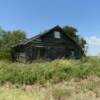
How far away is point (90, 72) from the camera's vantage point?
18.7m

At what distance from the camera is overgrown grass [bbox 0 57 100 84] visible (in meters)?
15.8

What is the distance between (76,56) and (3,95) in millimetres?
31253

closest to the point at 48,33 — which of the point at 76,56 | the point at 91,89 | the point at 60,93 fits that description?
the point at 76,56

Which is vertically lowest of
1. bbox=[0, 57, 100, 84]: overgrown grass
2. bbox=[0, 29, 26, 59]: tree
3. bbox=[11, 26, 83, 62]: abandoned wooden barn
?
bbox=[0, 57, 100, 84]: overgrown grass

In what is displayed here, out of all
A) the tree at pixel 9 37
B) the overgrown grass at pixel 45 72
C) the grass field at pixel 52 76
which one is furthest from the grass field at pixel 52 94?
the tree at pixel 9 37

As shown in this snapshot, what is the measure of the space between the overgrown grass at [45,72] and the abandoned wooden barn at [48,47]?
684 inches

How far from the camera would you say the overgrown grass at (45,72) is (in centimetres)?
1585

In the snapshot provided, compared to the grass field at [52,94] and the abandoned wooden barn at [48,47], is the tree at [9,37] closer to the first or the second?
the abandoned wooden barn at [48,47]

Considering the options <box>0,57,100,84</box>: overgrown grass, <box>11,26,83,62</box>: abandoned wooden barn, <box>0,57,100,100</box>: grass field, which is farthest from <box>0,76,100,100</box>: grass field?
<box>11,26,83,62</box>: abandoned wooden barn

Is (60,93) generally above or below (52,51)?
below

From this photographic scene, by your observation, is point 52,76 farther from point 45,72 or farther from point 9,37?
point 9,37

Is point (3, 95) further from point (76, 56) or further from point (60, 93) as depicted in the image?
point (76, 56)

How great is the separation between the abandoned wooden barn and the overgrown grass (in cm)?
1737

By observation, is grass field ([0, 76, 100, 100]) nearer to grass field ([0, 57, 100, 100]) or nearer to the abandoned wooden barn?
grass field ([0, 57, 100, 100])
